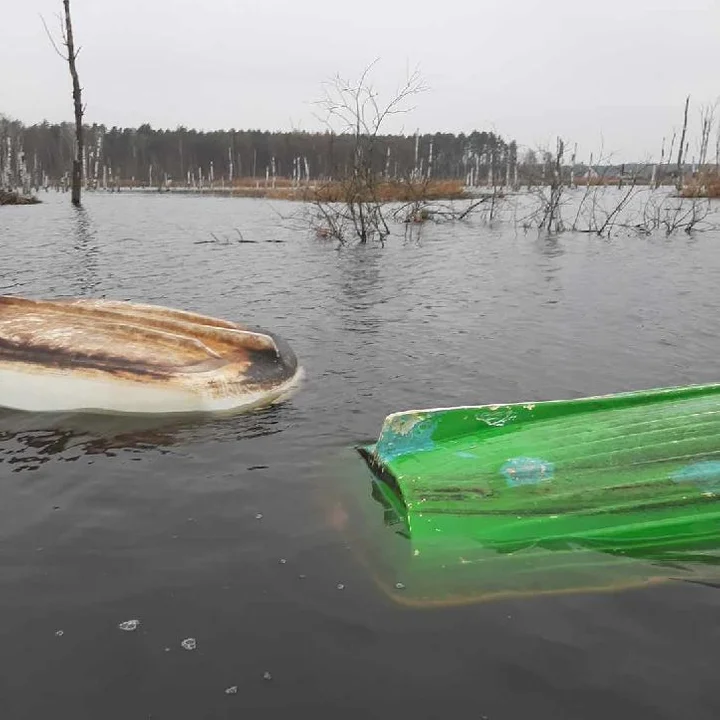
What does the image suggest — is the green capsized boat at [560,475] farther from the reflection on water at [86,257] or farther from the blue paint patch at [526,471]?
the reflection on water at [86,257]

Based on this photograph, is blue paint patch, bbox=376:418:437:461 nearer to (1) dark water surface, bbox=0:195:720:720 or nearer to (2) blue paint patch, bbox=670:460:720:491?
(1) dark water surface, bbox=0:195:720:720

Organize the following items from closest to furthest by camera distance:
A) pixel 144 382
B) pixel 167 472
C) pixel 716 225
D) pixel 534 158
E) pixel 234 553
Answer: pixel 234 553
pixel 167 472
pixel 144 382
pixel 716 225
pixel 534 158

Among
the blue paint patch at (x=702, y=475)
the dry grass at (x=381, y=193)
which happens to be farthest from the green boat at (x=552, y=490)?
the dry grass at (x=381, y=193)

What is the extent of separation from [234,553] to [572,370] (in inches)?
184

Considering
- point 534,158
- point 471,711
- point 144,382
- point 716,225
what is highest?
point 534,158

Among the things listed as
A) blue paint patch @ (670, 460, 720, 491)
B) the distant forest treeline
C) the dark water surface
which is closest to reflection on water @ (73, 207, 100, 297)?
the dark water surface

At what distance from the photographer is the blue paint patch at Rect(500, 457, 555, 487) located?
390 cm

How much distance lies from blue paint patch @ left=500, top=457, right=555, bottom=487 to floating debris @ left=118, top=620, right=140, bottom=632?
222 cm

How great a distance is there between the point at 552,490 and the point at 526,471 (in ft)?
0.64

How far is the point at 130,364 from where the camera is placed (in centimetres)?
551

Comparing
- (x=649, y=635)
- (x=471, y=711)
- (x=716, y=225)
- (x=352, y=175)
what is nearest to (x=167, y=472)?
(x=471, y=711)

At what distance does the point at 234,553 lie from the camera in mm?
3621

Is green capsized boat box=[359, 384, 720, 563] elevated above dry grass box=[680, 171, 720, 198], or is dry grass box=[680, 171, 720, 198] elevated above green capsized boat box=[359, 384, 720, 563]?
dry grass box=[680, 171, 720, 198]

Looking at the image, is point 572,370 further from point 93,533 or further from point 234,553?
point 93,533
